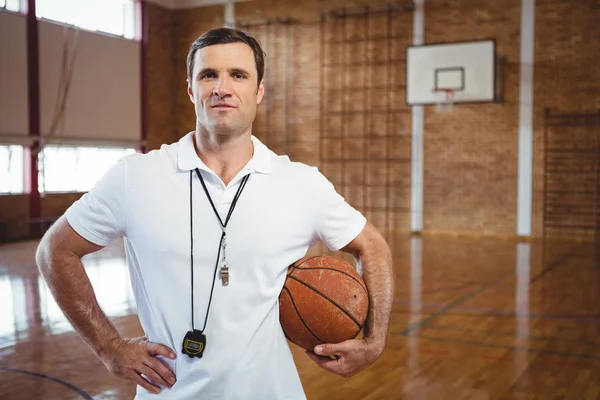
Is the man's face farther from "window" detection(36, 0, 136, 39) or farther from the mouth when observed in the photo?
"window" detection(36, 0, 136, 39)

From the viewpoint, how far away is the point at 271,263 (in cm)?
156

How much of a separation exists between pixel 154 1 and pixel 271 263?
13.1 m

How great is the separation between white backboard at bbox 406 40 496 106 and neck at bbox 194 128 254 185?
980cm

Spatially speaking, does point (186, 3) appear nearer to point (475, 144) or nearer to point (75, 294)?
point (475, 144)

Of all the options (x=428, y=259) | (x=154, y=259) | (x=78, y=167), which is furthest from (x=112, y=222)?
(x=78, y=167)

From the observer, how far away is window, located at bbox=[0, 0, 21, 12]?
10734 millimetres

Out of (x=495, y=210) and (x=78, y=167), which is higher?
(x=78, y=167)

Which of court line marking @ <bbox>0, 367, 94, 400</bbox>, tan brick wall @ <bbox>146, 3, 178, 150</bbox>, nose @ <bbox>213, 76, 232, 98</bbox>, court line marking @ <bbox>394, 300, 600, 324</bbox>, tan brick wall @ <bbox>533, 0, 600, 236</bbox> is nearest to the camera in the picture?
nose @ <bbox>213, 76, 232, 98</bbox>

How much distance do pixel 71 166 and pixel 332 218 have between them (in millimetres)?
11241

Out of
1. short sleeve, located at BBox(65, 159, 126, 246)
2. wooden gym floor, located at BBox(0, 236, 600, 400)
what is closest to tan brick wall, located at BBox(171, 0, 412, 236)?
wooden gym floor, located at BBox(0, 236, 600, 400)

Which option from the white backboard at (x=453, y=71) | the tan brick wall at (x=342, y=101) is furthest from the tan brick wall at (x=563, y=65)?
the tan brick wall at (x=342, y=101)

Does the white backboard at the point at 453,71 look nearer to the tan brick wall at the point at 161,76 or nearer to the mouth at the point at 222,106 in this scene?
the tan brick wall at the point at 161,76

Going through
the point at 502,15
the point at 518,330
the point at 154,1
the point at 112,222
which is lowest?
the point at 518,330

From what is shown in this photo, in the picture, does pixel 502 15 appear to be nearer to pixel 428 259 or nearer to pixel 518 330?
pixel 428 259
